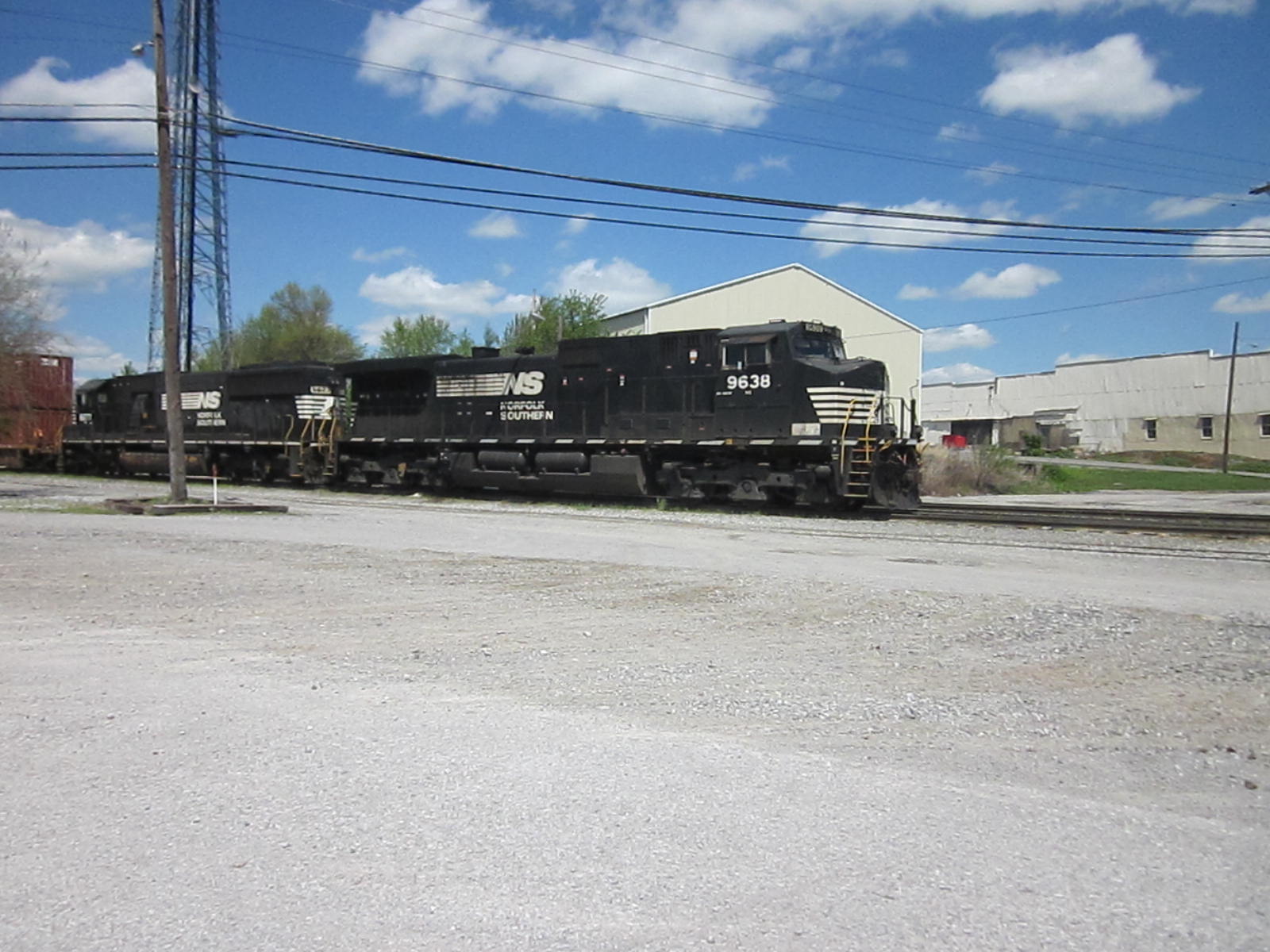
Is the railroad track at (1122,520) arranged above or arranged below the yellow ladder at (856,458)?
below

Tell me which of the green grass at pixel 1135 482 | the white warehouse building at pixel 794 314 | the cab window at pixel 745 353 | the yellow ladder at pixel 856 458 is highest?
the white warehouse building at pixel 794 314

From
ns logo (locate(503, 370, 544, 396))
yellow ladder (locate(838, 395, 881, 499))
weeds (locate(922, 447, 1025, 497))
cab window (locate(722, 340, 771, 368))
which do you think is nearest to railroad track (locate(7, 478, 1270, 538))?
yellow ladder (locate(838, 395, 881, 499))

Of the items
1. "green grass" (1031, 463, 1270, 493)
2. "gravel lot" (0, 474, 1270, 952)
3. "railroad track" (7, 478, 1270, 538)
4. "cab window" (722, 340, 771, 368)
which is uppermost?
"cab window" (722, 340, 771, 368)

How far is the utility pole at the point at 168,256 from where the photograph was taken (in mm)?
17125

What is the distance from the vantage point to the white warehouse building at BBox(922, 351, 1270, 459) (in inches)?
2216

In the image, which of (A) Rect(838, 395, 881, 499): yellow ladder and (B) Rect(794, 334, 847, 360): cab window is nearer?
(A) Rect(838, 395, 881, 499): yellow ladder

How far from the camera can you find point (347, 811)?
12.4 ft

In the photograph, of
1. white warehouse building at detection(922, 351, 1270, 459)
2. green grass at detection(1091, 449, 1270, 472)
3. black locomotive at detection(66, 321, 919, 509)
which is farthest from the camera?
white warehouse building at detection(922, 351, 1270, 459)

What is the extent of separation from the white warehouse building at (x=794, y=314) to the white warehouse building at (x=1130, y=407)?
222 inches

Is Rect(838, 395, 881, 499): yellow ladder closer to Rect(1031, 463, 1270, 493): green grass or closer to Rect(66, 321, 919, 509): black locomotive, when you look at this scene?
Rect(66, 321, 919, 509): black locomotive

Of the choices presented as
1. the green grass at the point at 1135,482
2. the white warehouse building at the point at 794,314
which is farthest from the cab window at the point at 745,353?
the white warehouse building at the point at 794,314

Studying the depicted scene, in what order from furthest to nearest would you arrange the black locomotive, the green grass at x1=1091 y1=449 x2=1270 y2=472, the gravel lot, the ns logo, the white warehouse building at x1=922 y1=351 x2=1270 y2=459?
1. the white warehouse building at x1=922 y1=351 x2=1270 y2=459
2. the green grass at x1=1091 y1=449 x2=1270 y2=472
3. the ns logo
4. the black locomotive
5. the gravel lot

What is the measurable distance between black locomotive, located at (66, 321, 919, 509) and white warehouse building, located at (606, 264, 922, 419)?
25.4 metres

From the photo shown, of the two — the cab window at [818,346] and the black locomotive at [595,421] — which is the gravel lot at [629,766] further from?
the cab window at [818,346]
